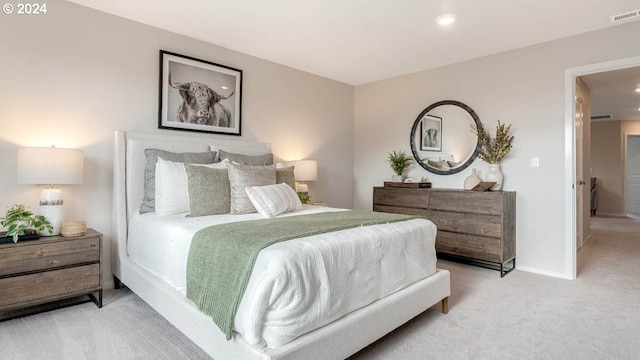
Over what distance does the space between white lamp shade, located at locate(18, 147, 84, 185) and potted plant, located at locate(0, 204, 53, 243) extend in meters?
0.22

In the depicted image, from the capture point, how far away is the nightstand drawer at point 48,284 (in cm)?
215

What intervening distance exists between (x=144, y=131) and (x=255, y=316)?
2.47 m

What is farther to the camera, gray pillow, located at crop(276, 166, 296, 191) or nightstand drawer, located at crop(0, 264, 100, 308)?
gray pillow, located at crop(276, 166, 296, 191)

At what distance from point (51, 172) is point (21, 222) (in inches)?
15.2

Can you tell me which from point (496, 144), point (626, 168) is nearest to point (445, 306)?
point (496, 144)

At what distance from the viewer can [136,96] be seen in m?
3.10

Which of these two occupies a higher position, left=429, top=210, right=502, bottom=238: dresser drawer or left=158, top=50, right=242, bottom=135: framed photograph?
left=158, top=50, right=242, bottom=135: framed photograph

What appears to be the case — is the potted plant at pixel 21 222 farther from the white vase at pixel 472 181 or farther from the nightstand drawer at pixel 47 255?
the white vase at pixel 472 181

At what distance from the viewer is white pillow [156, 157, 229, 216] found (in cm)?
263

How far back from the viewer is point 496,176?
146 inches

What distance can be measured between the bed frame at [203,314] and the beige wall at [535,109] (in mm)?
1778

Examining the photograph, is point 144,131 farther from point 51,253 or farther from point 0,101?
point 51,253

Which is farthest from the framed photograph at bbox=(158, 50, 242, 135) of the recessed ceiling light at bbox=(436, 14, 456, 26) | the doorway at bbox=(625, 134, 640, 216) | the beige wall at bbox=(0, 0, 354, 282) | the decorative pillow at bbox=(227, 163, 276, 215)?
the doorway at bbox=(625, 134, 640, 216)

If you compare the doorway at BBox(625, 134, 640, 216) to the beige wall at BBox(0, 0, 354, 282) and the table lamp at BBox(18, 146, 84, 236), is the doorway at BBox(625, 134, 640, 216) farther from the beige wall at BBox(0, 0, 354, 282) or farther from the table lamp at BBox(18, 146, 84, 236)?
the table lamp at BBox(18, 146, 84, 236)
